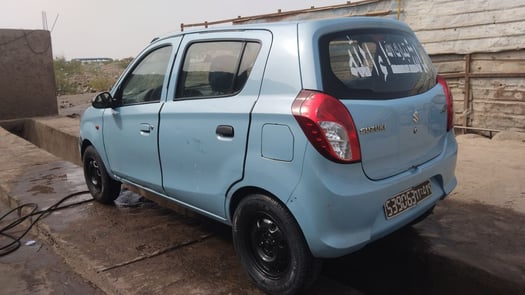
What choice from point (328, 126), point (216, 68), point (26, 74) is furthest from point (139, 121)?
point (26, 74)

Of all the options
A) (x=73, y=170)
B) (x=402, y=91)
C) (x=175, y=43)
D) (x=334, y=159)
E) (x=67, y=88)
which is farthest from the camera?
(x=67, y=88)

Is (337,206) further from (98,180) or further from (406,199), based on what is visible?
(98,180)

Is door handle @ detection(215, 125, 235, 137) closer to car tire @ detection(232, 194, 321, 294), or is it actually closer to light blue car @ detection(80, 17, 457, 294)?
light blue car @ detection(80, 17, 457, 294)

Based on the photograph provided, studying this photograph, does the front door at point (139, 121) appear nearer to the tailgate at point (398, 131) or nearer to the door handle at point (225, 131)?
the door handle at point (225, 131)

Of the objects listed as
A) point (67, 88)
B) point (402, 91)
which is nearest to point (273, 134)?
point (402, 91)

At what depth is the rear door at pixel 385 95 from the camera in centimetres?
255

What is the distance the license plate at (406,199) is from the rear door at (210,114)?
90 cm

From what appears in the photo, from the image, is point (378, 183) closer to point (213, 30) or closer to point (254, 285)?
point (254, 285)

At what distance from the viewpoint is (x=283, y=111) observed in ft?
8.34

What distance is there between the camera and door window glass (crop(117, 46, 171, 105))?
12.1 ft

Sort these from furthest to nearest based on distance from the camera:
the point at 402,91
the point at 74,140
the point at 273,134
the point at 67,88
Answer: the point at 67,88
the point at 74,140
the point at 402,91
the point at 273,134

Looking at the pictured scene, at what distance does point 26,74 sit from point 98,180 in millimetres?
8659

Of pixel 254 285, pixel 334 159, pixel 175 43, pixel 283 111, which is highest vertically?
pixel 175 43

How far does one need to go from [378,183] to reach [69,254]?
101 inches
